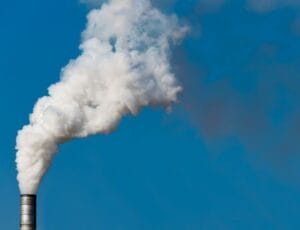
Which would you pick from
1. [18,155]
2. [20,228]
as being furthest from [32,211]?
[18,155]

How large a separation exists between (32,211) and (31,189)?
1.91m

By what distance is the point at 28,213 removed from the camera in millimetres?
39375

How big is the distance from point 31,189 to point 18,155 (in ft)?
6.24

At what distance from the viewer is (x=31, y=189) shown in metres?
41.2

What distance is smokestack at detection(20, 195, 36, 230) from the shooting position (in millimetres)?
39250

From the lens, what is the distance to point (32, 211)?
39.6m

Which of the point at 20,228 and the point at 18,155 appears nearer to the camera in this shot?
the point at 20,228

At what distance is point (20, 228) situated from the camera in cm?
3941

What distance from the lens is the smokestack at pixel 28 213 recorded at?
3925 centimetres

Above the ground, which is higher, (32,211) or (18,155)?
(18,155)

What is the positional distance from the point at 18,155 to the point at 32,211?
11.8 feet

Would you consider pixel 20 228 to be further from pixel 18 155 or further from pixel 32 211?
pixel 18 155

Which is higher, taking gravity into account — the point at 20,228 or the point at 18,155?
the point at 18,155
